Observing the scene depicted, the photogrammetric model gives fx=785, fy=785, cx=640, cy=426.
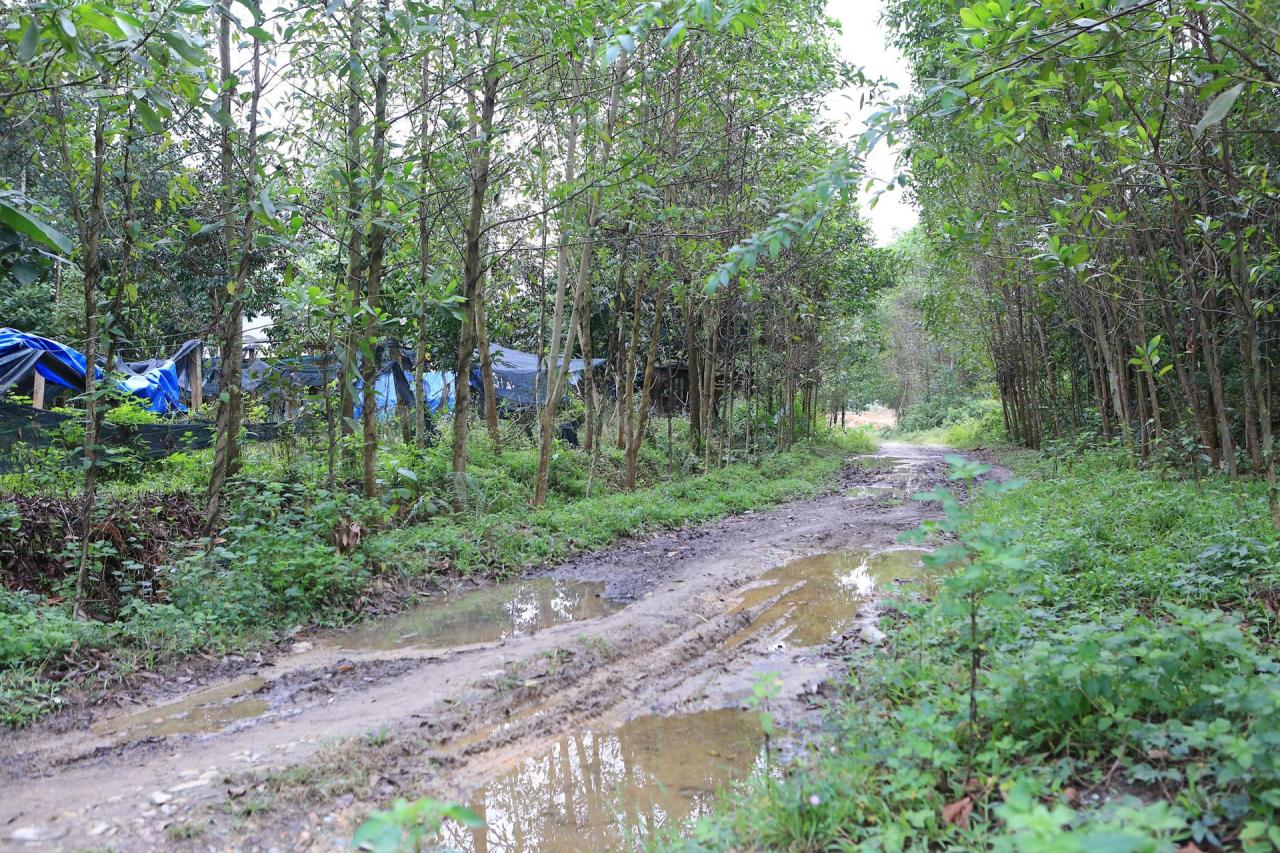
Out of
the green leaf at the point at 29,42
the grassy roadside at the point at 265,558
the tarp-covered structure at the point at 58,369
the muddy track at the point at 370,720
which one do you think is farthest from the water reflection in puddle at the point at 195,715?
the tarp-covered structure at the point at 58,369

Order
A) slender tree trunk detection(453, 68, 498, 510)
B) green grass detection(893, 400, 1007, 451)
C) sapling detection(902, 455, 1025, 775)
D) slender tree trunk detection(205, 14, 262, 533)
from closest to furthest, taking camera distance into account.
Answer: sapling detection(902, 455, 1025, 775) < slender tree trunk detection(205, 14, 262, 533) < slender tree trunk detection(453, 68, 498, 510) < green grass detection(893, 400, 1007, 451)

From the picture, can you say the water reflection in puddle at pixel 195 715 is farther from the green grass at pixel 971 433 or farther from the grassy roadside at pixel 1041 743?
the green grass at pixel 971 433

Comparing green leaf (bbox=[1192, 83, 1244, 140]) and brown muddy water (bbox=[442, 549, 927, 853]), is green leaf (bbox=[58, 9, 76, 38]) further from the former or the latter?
green leaf (bbox=[1192, 83, 1244, 140])

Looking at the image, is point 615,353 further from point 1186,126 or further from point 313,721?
point 313,721

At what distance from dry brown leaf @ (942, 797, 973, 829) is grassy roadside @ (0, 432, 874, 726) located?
485 cm

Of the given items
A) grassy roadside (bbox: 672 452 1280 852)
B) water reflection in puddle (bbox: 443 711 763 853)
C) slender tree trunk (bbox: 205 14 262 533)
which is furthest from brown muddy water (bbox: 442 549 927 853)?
slender tree trunk (bbox: 205 14 262 533)

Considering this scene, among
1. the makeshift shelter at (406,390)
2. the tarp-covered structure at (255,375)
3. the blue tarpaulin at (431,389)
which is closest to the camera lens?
the tarp-covered structure at (255,375)

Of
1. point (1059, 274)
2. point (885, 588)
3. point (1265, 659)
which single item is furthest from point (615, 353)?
point (1265, 659)

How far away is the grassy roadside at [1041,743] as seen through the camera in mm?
2525

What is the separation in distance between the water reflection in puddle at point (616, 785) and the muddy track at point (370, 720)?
0.47 ft

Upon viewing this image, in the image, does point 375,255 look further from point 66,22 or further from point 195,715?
point 66,22

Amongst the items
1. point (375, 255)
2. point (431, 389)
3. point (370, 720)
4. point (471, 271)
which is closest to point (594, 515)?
point (471, 271)

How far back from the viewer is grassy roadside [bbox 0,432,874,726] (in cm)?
515

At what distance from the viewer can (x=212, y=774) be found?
3805 millimetres
